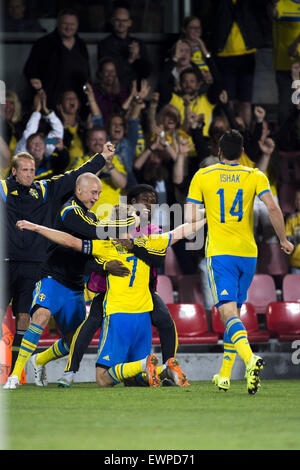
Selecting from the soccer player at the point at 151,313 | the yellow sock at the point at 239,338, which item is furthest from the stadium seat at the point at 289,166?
the yellow sock at the point at 239,338

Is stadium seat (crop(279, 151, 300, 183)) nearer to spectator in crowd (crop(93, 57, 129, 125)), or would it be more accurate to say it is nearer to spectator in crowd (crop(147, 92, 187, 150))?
spectator in crowd (crop(147, 92, 187, 150))

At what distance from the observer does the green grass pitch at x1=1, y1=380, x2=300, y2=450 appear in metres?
4.77

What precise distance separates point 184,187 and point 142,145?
0.72m

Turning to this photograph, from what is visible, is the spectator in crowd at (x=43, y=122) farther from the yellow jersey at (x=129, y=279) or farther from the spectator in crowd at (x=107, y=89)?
the yellow jersey at (x=129, y=279)

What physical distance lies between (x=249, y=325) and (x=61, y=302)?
8.92ft

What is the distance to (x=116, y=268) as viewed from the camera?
7875mm

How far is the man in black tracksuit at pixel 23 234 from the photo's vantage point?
847 cm

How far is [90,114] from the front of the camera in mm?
11219

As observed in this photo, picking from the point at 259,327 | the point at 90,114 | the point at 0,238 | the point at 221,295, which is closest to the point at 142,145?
the point at 90,114

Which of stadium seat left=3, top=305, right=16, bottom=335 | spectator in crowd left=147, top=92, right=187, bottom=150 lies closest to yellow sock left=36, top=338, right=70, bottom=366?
stadium seat left=3, top=305, right=16, bottom=335

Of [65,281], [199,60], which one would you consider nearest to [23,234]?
[65,281]

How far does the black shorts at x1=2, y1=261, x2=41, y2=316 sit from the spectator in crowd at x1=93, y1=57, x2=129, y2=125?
3296 millimetres

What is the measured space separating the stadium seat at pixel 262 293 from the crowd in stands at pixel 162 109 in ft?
1.84
